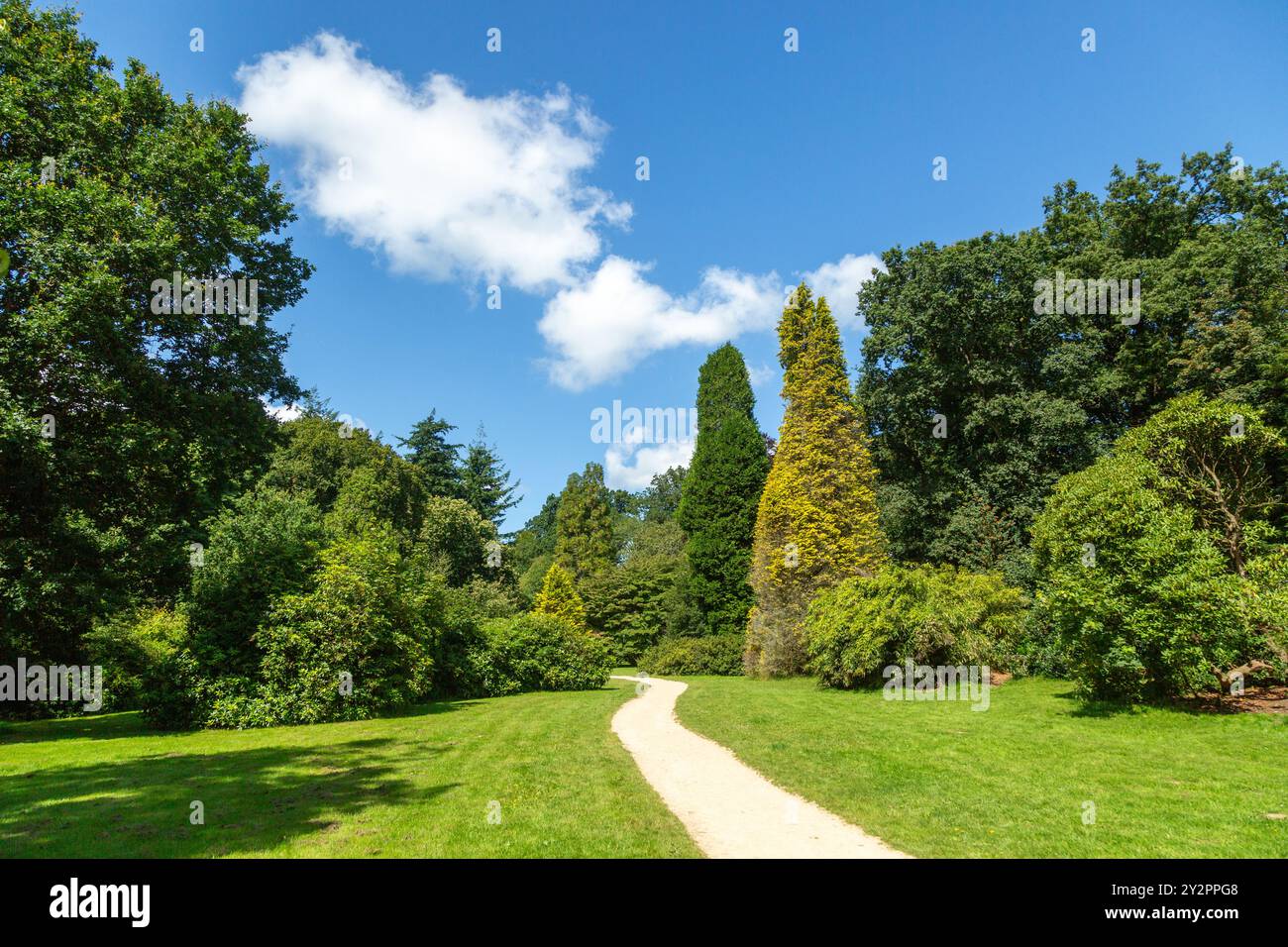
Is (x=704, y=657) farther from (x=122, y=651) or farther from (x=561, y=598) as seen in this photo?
(x=122, y=651)

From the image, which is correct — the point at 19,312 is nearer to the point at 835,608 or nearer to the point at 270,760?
the point at 270,760

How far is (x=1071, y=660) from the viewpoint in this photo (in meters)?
13.5

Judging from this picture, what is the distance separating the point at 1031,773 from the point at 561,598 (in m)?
32.7

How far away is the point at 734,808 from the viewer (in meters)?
7.35

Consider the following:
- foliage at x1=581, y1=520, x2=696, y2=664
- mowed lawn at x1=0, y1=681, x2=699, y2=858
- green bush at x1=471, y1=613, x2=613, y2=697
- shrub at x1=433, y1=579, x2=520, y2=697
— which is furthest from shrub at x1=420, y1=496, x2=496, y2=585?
mowed lawn at x1=0, y1=681, x2=699, y2=858

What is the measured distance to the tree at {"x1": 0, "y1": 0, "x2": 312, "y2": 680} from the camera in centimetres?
1162

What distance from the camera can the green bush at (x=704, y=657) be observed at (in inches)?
1312

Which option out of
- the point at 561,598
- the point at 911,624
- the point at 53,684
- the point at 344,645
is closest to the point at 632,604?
the point at 561,598

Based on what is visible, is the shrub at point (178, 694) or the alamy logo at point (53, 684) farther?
the alamy logo at point (53, 684)
